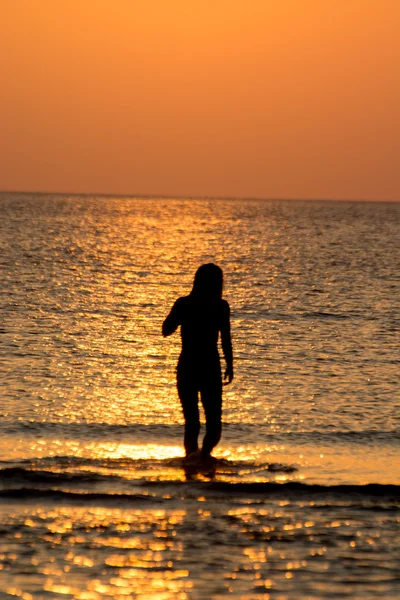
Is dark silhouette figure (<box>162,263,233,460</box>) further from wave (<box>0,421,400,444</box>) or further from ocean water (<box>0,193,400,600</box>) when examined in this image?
wave (<box>0,421,400,444</box>)

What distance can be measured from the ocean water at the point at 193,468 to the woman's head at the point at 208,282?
157 cm

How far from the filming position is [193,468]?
10227 mm

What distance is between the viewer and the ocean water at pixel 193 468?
707 centimetres

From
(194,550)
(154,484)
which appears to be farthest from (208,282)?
(194,550)

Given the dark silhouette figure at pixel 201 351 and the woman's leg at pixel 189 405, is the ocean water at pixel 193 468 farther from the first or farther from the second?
the dark silhouette figure at pixel 201 351

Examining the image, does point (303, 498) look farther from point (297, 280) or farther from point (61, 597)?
point (297, 280)

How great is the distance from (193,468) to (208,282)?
1.68 m

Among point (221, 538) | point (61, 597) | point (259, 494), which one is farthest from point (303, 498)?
point (61, 597)

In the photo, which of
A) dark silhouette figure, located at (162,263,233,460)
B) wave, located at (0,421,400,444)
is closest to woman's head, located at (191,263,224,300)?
dark silhouette figure, located at (162,263,233,460)

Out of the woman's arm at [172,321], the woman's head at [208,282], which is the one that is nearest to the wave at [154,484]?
the woman's arm at [172,321]

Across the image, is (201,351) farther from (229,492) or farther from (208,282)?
(229,492)

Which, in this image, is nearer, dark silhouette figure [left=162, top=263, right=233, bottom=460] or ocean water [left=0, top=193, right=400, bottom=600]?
ocean water [left=0, top=193, right=400, bottom=600]

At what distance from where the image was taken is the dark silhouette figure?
1028 centimetres

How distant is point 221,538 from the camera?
7809 millimetres
